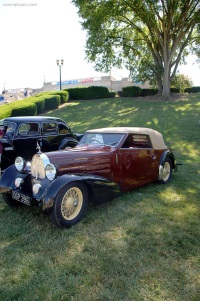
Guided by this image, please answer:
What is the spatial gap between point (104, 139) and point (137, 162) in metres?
0.81

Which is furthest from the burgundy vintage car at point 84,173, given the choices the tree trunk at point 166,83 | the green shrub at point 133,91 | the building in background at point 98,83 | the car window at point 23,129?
the building in background at point 98,83

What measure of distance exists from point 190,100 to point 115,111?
7.29 meters

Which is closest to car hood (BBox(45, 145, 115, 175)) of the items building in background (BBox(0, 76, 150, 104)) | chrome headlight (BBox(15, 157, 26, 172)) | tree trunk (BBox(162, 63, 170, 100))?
chrome headlight (BBox(15, 157, 26, 172))

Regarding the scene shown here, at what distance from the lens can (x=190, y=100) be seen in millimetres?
22109

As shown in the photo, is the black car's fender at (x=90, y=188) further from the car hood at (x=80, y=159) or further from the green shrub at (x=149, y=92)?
the green shrub at (x=149, y=92)

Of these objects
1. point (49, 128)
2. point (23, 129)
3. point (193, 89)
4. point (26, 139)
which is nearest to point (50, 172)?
point (26, 139)

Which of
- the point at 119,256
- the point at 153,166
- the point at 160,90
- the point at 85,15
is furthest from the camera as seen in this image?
the point at 160,90

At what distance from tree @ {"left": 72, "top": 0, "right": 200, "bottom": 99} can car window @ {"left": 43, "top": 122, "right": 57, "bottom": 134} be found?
50.4 ft

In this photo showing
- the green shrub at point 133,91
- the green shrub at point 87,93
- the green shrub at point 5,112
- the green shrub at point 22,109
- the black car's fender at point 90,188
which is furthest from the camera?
the green shrub at point 87,93

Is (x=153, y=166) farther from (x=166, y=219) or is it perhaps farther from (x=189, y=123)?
(x=189, y=123)

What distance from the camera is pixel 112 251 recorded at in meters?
3.06

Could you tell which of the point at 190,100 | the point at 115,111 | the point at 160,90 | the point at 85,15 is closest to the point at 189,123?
the point at 115,111

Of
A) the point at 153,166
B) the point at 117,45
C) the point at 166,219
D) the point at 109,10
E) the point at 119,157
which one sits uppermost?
A: the point at 109,10

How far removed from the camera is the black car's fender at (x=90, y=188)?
3459 mm
